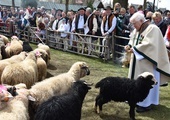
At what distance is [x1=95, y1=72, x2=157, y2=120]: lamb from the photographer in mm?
4964

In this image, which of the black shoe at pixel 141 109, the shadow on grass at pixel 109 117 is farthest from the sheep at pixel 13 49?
the black shoe at pixel 141 109

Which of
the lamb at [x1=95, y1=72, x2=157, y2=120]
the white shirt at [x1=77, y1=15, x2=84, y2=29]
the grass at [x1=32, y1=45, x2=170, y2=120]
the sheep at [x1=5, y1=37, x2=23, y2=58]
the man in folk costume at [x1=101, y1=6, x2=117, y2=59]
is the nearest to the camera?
the lamb at [x1=95, y1=72, x2=157, y2=120]

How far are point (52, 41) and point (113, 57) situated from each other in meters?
4.02

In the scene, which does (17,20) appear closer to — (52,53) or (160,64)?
(52,53)

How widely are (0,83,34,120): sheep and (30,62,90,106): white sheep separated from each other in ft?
0.72

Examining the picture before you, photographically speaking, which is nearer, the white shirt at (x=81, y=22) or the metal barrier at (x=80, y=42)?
the metal barrier at (x=80, y=42)

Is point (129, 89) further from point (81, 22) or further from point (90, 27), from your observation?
point (81, 22)

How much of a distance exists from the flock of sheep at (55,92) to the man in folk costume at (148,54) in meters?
0.52

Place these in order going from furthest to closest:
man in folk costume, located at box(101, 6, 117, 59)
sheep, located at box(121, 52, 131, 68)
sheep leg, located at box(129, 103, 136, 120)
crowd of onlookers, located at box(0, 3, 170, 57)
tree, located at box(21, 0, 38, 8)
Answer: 1. tree, located at box(21, 0, 38, 8)
2. man in folk costume, located at box(101, 6, 117, 59)
3. crowd of onlookers, located at box(0, 3, 170, 57)
4. sheep, located at box(121, 52, 131, 68)
5. sheep leg, located at box(129, 103, 136, 120)

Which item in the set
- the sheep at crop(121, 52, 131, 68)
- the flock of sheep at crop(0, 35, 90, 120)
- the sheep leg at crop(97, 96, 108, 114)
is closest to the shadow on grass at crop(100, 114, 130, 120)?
the sheep leg at crop(97, 96, 108, 114)

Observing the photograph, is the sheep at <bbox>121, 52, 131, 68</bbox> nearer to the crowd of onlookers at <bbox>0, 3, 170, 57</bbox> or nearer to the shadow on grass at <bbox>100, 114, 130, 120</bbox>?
the crowd of onlookers at <bbox>0, 3, 170, 57</bbox>

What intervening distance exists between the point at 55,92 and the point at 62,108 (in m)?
0.97

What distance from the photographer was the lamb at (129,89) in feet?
16.3

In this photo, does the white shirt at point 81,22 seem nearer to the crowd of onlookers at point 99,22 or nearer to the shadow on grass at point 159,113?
the crowd of onlookers at point 99,22
